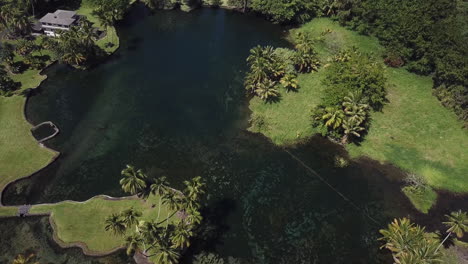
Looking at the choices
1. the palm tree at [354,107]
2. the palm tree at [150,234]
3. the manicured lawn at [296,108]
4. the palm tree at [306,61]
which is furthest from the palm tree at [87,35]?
the palm tree at [354,107]

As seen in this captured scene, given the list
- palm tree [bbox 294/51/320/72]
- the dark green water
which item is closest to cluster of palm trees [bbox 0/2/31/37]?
the dark green water

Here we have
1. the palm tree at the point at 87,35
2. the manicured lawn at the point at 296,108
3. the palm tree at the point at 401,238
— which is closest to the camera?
the palm tree at the point at 401,238

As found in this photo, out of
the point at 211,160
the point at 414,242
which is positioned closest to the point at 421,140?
the point at 414,242

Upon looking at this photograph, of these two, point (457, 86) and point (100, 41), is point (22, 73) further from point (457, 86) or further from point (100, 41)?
point (457, 86)

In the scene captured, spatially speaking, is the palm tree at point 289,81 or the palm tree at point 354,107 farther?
the palm tree at point 289,81

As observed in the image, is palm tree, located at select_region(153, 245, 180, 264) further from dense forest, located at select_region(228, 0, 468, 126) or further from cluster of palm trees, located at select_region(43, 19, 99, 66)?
dense forest, located at select_region(228, 0, 468, 126)

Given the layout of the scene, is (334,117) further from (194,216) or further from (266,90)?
(194,216)

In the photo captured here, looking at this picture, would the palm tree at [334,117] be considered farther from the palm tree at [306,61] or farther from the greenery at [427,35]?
the greenery at [427,35]
